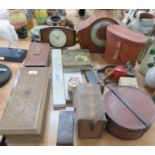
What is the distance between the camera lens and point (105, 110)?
0.52m

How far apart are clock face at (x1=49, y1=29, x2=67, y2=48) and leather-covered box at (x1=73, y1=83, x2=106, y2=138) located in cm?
37

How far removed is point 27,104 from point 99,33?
46 cm

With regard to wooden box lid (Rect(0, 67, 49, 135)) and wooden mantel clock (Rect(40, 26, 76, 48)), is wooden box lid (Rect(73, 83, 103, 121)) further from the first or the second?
wooden mantel clock (Rect(40, 26, 76, 48))

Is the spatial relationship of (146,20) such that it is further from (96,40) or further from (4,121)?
(4,121)

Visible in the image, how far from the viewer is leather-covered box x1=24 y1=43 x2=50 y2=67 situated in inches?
29.5

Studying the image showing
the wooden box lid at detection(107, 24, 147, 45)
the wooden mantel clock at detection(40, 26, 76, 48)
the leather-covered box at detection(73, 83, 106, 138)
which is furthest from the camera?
the wooden mantel clock at detection(40, 26, 76, 48)

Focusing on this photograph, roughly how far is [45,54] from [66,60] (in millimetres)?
96

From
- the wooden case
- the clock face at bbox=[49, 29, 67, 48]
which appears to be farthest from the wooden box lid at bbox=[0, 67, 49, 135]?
the clock face at bbox=[49, 29, 67, 48]

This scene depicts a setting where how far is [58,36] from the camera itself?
858mm

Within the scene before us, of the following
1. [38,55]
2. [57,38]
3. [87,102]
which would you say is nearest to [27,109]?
[87,102]

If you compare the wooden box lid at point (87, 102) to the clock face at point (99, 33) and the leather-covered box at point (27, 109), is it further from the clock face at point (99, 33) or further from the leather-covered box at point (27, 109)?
the clock face at point (99, 33)

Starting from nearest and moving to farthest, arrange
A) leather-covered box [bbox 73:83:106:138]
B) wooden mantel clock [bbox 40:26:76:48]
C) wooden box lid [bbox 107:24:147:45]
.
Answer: leather-covered box [bbox 73:83:106:138], wooden box lid [bbox 107:24:147:45], wooden mantel clock [bbox 40:26:76:48]

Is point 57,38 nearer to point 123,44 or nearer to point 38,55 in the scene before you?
point 38,55
